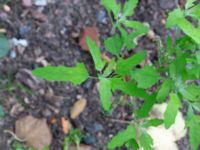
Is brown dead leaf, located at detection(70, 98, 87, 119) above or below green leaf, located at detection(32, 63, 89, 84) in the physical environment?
below

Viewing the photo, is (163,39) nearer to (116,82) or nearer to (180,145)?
(180,145)

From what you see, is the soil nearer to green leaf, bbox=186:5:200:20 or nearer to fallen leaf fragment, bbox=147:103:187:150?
fallen leaf fragment, bbox=147:103:187:150

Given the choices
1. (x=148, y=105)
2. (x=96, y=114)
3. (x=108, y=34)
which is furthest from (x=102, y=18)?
(x=148, y=105)

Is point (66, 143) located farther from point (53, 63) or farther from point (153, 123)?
point (153, 123)

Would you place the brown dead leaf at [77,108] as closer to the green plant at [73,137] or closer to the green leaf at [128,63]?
the green plant at [73,137]

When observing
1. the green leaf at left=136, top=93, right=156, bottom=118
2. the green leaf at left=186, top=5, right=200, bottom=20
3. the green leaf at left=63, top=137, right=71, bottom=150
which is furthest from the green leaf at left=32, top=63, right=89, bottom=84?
the green leaf at left=63, top=137, right=71, bottom=150

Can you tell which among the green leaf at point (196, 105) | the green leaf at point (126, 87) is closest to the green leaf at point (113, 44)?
the green leaf at point (126, 87)

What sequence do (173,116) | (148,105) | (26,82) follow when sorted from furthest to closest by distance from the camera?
1. (26,82)
2. (148,105)
3. (173,116)
